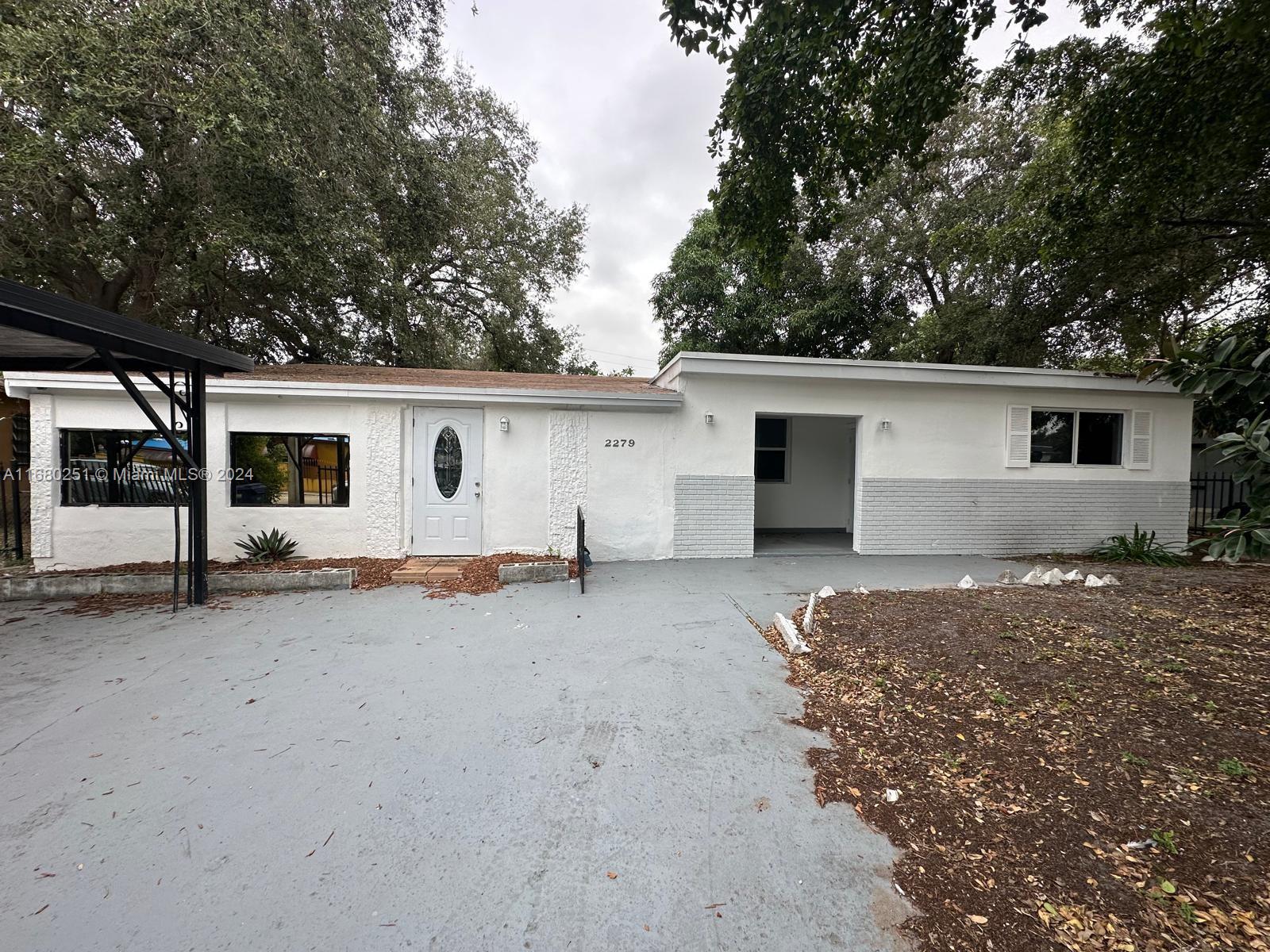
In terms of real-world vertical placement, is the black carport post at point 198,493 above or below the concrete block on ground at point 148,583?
above

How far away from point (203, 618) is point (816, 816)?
5666 millimetres

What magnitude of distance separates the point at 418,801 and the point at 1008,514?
366 inches

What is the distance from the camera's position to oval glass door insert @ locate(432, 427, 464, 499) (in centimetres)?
693

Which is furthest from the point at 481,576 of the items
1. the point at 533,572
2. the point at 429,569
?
the point at 429,569

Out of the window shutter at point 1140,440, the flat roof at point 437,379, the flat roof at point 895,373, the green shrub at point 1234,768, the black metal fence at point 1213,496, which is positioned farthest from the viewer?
the black metal fence at point 1213,496

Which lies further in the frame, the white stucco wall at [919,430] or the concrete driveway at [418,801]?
the white stucco wall at [919,430]

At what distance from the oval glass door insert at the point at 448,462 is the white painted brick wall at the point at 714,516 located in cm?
320

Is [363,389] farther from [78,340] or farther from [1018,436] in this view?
[1018,436]

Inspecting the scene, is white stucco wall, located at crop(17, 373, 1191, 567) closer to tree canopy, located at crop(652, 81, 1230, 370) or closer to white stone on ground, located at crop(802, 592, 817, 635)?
tree canopy, located at crop(652, 81, 1230, 370)

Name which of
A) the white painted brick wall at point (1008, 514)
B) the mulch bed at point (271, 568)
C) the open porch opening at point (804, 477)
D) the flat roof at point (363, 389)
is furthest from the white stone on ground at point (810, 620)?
the open porch opening at point (804, 477)

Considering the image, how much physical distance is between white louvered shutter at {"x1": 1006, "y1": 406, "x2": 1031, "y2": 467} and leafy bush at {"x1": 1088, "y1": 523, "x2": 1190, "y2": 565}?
1.75 m

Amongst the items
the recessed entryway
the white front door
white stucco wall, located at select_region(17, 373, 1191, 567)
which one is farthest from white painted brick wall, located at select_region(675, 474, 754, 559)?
the white front door

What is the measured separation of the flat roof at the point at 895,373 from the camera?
23.6 ft

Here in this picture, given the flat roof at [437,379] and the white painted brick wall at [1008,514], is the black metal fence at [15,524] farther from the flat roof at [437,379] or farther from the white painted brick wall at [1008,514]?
the white painted brick wall at [1008,514]
